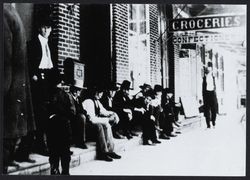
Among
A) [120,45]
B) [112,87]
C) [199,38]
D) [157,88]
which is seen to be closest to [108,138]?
[112,87]

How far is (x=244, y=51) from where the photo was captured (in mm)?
6191

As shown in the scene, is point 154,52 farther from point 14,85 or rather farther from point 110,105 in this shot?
point 14,85

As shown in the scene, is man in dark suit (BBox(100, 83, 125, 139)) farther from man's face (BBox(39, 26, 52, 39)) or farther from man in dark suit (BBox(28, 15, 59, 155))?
man's face (BBox(39, 26, 52, 39))

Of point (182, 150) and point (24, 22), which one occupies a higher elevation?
point (24, 22)

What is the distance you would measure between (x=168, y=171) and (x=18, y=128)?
7.50 feet

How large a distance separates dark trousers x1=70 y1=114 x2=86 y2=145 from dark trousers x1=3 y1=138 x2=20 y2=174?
805 millimetres

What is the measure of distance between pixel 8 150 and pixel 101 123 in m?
1.38

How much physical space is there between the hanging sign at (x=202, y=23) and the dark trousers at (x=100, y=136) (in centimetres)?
189

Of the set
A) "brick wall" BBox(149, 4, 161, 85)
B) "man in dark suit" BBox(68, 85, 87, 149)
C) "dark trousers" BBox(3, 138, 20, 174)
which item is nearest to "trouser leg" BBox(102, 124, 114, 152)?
"man in dark suit" BBox(68, 85, 87, 149)

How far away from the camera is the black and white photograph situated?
573 centimetres

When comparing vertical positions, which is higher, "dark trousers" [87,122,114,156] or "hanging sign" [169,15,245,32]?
"hanging sign" [169,15,245,32]

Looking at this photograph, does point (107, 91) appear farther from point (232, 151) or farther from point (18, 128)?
point (232, 151)

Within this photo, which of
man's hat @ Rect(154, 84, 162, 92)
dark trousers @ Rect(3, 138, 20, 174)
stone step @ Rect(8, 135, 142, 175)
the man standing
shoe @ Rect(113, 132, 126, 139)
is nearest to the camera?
stone step @ Rect(8, 135, 142, 175)

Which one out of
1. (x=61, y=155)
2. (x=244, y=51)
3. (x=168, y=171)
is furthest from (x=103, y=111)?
(x=244, y=51)
